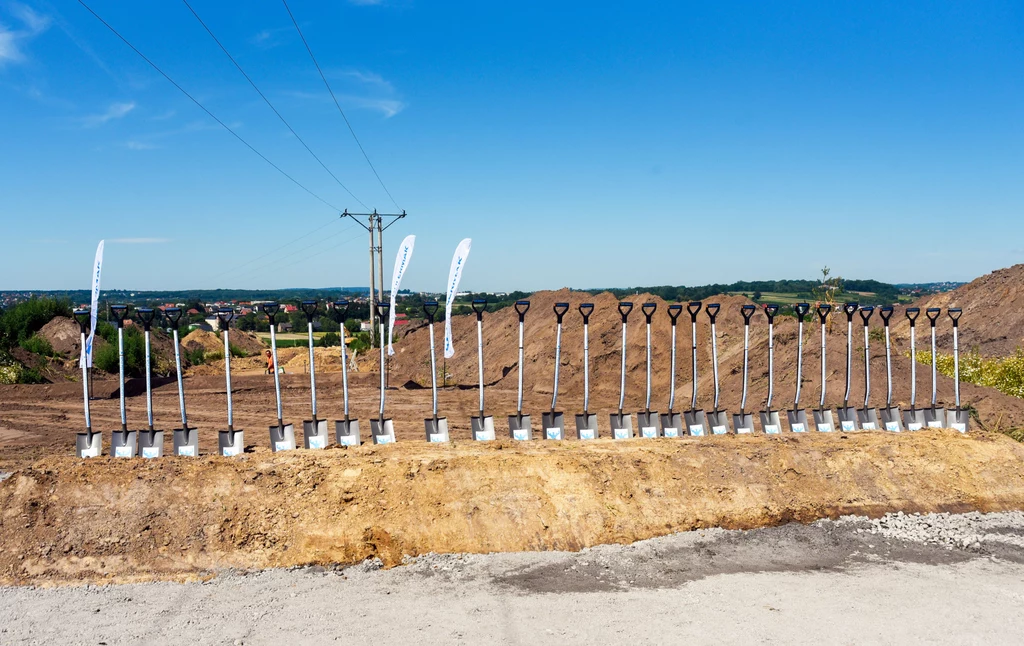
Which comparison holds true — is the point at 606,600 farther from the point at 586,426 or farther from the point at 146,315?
the point at 146,315

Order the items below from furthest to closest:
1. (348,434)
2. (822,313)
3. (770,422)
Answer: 1. (822,313)
2. (770,422)
3. (348,434)

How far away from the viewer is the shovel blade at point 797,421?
1121cm

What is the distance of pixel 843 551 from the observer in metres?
7.66

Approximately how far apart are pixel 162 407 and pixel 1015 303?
31960 millimetres

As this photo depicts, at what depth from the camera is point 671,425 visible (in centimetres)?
1064

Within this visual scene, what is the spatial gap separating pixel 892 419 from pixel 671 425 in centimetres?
391

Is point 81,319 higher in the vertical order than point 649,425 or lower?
higher

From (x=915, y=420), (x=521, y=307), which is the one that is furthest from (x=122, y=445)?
(x=915, y=420)

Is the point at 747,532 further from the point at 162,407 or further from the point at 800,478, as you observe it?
the point at 162,407

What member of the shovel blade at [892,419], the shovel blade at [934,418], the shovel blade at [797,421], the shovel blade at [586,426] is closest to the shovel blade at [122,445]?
the shovel blade at [586,426]

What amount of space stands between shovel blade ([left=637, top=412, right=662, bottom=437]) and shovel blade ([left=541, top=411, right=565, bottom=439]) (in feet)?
3.96

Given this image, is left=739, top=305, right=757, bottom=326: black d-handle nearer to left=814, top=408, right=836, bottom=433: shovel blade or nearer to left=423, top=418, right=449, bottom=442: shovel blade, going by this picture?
left=814, top=408, right=836, bottom=433: shovel blade

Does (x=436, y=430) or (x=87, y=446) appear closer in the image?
(x=87, y=446)

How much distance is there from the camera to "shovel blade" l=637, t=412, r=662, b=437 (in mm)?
10555
